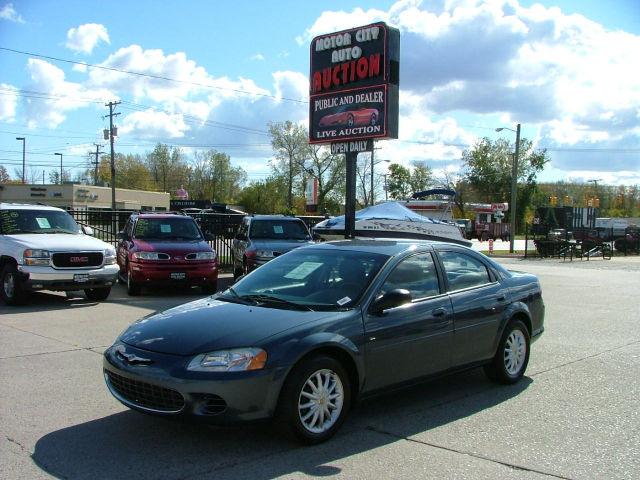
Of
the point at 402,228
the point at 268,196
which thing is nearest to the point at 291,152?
the point at 268,196

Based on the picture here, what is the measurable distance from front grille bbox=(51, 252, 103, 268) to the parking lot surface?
3.54 metres

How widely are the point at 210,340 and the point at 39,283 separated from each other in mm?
7717

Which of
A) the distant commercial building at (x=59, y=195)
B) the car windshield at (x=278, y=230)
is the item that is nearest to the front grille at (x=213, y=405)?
the car windshield at (x=278, y=230)

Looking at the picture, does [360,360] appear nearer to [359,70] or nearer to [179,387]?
[179,387]

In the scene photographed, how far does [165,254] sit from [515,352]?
8.34m

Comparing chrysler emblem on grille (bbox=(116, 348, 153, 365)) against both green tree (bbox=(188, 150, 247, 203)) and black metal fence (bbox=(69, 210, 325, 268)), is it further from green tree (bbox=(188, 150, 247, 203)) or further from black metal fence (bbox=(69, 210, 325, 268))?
green tree (bbox=(188, 150, 247, 203))

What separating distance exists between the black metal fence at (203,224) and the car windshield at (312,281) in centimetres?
1304

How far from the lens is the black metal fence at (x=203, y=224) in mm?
18547

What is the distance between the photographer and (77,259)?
446 inches

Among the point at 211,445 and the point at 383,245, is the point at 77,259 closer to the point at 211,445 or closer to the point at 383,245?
the point at 383,245

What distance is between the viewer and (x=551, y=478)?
4043 mm

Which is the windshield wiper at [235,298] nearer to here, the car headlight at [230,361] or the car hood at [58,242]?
the car headlight at [230,361]

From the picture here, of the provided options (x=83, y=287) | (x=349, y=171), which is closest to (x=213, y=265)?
(x=83, y=287)

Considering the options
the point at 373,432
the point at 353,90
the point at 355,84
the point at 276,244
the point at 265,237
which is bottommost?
the point at 373,432
